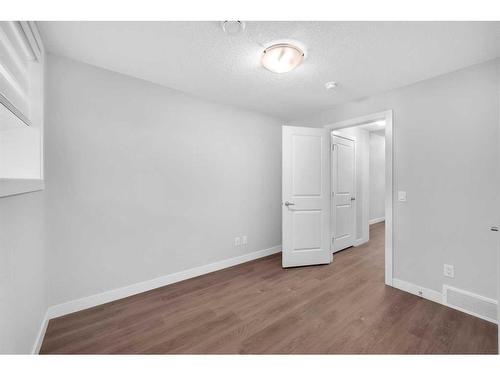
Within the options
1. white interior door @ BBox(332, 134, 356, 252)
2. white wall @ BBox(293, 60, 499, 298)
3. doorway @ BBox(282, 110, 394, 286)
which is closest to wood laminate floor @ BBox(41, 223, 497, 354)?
white wall @ BBox(293, 60, 499, 298)

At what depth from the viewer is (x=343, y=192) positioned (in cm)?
371

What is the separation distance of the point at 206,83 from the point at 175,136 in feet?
2.32

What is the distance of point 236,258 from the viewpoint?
10.3 feet

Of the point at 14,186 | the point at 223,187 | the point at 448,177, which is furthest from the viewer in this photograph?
the point at 223,187

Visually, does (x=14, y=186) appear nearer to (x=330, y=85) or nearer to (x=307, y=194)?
(x=330, y=85)

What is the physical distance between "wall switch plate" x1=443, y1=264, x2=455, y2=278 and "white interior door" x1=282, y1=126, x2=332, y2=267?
1.31 m

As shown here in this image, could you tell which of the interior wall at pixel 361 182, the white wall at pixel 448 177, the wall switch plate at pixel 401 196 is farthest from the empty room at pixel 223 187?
the interior wall at pixel 361 182

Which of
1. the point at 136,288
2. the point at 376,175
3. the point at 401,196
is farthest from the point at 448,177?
the point at 376,175

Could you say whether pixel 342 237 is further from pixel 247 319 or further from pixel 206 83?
pixel 206 83

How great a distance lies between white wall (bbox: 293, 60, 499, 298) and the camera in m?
1.87

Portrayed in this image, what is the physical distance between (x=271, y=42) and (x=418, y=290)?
2842 millimetres

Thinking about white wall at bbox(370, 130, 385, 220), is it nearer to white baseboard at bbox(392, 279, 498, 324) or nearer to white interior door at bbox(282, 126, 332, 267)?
white interior door at bbox(282, 126, 332, 267)

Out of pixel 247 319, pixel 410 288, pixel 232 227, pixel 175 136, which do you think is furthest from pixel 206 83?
pixel 410 288
